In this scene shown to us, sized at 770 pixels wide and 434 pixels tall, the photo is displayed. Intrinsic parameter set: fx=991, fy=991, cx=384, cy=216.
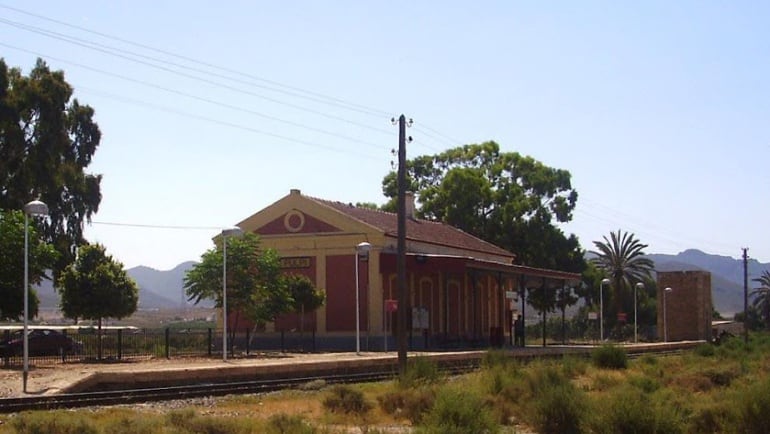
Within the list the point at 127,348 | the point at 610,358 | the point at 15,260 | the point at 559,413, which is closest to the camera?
the point at 559,413

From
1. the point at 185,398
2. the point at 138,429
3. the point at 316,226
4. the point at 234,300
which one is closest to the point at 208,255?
the point at 234,300

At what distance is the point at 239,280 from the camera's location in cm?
4178

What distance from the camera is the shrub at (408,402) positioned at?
18500mm

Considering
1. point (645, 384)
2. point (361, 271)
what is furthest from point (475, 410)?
point (361, 271)

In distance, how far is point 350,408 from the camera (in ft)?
64.3

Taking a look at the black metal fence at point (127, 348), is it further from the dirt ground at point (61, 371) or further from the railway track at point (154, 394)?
the railway track at point (154, 394)

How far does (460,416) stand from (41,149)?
41.2 meters

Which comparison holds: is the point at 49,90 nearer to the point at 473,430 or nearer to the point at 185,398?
the point at 185,398

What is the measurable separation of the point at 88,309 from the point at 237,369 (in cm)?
1078

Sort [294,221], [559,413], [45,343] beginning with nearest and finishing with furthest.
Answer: [559,413], [45,343], [294,221]

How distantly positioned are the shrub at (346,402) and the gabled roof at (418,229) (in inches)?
1104

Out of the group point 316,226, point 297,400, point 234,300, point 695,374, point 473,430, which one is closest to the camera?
point 473,430

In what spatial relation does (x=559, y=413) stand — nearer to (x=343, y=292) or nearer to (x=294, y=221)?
(x=343, y=292)

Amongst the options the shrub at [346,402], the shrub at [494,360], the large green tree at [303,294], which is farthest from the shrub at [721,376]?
the large green tree at [303,294]
